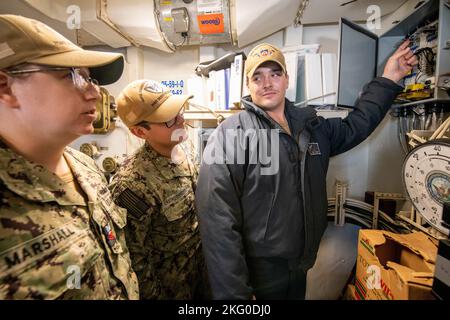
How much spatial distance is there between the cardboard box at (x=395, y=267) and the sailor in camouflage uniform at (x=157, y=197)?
88cm

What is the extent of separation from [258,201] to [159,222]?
1.67ft

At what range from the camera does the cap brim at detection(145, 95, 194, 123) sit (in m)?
0.96

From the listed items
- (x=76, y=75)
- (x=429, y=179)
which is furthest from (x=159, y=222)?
(x=429, y=179)

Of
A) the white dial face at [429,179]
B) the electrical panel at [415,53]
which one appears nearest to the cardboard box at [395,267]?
the white dial face at [429,179]

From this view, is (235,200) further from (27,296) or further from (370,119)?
(370,119)

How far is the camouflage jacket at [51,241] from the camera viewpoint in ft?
1.43

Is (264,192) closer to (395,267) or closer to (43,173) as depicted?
(395,267)

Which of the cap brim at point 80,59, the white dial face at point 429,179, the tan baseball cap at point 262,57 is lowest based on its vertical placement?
the white dial face at point 429,179

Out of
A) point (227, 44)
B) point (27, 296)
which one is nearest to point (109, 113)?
point (227, 44)

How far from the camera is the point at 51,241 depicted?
0.49 metres

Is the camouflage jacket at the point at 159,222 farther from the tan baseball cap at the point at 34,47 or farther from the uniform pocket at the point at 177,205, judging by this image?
the tan baseball cap at the point at 34,47

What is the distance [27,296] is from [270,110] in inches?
41.5

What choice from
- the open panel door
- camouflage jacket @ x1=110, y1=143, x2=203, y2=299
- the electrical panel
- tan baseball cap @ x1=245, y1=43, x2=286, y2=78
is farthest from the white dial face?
camouflage jacket @ x1=110, y1=143, x2=203, y2=299
